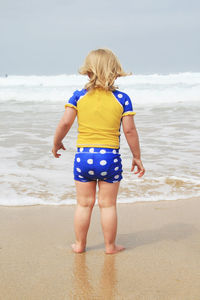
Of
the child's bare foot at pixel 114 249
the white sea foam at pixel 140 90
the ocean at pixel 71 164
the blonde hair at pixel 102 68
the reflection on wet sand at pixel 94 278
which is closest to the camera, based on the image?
the reflection on wet sand at pixel 94 278

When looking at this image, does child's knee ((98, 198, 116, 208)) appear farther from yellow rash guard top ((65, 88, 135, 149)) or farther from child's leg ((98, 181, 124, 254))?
yellow rash guard top ((65, 88, 135, 149))

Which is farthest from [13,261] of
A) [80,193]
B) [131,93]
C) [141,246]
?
[131,93]

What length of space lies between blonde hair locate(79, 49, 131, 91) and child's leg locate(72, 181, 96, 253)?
2.06 feet

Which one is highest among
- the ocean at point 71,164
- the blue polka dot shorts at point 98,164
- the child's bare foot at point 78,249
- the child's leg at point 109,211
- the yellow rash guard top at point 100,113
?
the yellow rash guard top at point 100,113

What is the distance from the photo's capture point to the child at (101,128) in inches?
97.7

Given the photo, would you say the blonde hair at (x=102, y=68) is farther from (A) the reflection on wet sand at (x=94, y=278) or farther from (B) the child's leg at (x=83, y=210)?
(A) the reflection on wet sand at (x=94, y=278)

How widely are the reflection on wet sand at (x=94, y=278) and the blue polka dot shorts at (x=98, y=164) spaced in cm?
50

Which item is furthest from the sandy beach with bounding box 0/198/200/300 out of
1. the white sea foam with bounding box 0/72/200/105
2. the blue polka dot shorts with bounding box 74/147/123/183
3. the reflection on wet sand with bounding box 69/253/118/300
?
the white sea foam with bounding box 0/72/200/105

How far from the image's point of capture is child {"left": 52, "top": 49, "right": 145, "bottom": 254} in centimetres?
248

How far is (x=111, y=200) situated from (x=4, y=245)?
759mm

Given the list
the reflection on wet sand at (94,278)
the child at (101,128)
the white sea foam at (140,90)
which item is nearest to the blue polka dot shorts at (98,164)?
the child at (101,128)

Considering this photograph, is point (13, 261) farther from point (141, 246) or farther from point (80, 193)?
point (141, 246)

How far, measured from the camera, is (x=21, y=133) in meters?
7.73

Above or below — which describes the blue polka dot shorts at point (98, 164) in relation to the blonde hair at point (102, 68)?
below
